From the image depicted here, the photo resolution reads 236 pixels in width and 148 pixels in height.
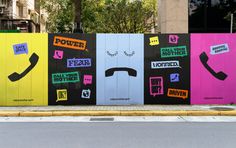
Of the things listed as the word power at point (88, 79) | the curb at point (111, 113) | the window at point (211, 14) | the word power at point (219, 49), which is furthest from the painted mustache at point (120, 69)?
the window at point (211, 14)

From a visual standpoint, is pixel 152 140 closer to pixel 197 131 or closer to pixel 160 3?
pixel 197 131

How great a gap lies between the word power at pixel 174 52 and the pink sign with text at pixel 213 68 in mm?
295

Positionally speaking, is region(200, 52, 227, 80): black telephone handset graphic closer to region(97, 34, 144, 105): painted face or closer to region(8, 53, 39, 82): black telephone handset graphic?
region(97, 34, 144, 105): painted face

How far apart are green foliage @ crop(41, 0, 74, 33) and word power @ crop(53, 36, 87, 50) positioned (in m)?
25.3

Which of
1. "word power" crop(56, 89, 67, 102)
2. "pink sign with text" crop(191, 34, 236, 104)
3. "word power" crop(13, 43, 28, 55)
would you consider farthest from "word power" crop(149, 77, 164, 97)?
"word power" crop(13, 43, 28, 55)

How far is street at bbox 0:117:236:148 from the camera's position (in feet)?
28.2

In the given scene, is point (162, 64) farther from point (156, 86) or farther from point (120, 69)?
point (120, 69)

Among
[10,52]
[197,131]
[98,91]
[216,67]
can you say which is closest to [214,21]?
[216,67]

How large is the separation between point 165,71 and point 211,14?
34.8 feet

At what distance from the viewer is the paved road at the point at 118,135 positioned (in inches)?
339

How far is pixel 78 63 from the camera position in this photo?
14352 millimetres

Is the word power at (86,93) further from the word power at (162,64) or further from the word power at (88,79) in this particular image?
the word power at (162,64)

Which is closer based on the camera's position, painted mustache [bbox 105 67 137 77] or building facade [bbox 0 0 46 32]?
painted mustache [bbox 105 67 137 77]

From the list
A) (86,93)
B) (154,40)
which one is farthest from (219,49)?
(86,93)
